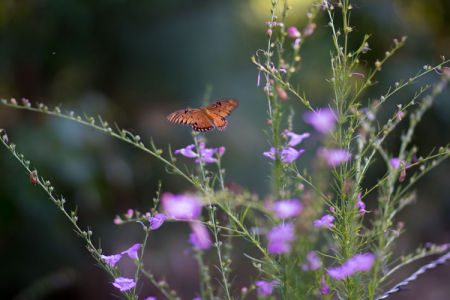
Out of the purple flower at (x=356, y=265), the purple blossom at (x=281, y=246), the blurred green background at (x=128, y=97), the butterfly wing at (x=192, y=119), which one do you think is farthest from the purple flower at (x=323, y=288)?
the blurred green background at (x=128, y=97)

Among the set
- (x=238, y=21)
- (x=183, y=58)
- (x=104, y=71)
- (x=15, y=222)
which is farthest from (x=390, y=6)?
(x=15, y=222)

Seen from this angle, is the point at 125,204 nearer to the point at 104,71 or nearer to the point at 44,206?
the point at 44,206

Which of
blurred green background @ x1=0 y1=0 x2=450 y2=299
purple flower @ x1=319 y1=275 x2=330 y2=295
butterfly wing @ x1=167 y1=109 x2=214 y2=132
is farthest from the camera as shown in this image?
blurred green background @ x1=0 y1=0 x2=450 y2=299

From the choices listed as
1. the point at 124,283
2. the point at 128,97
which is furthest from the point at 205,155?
the point at 128,97

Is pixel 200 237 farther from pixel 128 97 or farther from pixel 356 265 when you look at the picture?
pixel 128 97

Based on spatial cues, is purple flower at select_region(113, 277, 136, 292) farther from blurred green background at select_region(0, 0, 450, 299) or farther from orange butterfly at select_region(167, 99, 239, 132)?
blurred green background at select_region(0, 0, 450, 299)

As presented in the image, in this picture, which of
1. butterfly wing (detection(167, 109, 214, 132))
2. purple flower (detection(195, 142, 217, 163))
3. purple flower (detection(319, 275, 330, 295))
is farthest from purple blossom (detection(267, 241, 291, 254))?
butterfly wing (detection(167, 109, 214, 132))
